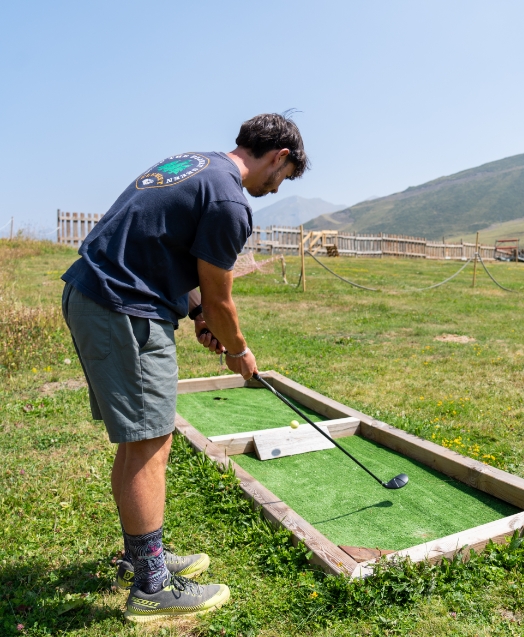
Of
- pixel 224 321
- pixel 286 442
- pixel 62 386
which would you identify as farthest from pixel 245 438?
pixel 62 386

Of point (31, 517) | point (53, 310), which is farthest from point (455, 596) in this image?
point (53, 310)

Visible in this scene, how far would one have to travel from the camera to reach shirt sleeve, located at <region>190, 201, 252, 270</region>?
2076 mm

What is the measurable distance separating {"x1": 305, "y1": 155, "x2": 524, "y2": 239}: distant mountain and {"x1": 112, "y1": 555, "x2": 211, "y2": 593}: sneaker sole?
136163mm

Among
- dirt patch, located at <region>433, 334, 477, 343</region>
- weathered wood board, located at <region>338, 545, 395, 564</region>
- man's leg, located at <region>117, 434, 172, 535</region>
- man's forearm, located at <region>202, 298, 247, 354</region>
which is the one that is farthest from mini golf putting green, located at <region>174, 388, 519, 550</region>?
dirt patch, located at <region>433, 334, 477, 343</region>

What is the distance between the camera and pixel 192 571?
101 inches

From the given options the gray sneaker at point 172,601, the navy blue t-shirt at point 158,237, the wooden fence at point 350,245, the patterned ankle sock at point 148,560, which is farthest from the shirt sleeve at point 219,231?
the wooden fence at point 350,245

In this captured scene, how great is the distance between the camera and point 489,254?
4131cm

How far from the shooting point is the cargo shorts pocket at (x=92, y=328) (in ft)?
6.86

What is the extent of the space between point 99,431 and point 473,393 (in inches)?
145

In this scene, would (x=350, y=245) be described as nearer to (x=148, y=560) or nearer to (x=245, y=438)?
(x=245, y=438)

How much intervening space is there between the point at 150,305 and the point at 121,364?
0.25m

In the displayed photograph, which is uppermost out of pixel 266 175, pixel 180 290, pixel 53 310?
pixel 266 175

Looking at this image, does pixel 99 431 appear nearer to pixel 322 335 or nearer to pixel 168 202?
pixel 168 202

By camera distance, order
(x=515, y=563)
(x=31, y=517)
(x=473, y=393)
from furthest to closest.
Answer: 1. (x=473, y=393)
2. (x=31, y=517)
3. (x=515, y=563)
